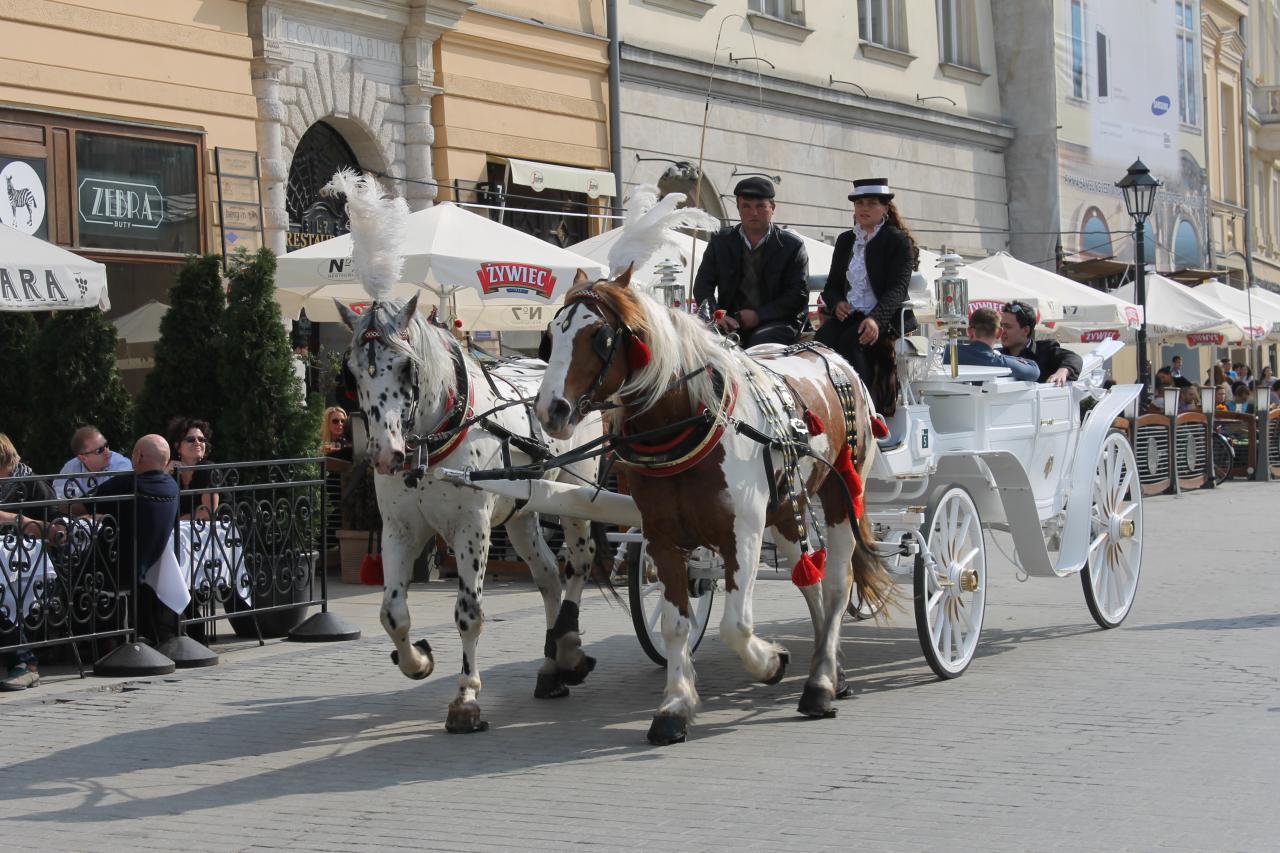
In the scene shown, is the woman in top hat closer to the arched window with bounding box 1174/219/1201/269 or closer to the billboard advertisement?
the billboard advertisement

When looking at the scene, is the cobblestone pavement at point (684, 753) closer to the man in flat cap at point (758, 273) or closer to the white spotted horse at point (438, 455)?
the white spotted horse at point (438, 455)

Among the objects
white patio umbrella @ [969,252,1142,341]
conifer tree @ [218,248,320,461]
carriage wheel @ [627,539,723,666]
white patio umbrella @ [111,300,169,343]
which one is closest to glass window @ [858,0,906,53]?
white patio umbrella @ [969,252,1142,341]

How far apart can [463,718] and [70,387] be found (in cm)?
564

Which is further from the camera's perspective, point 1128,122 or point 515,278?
point 1128,122

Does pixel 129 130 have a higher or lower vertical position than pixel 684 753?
higher

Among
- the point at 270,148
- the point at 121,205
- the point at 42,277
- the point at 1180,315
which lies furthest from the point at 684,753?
the point at 1180,315

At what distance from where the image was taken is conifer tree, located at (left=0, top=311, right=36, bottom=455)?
11875mm

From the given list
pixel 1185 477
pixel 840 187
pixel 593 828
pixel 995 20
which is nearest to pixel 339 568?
pixel 593 828

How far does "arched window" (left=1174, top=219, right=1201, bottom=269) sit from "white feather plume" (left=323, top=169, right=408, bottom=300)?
3479 centimetres

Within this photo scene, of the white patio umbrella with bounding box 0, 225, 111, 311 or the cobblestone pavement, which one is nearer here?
the cobblestone pavement

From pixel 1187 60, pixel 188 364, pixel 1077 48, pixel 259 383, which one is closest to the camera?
pixel 259 383

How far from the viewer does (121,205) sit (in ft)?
53.2

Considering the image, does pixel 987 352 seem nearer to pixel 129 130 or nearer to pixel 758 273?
pixel 758 273

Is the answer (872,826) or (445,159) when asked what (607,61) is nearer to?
(445,159)
